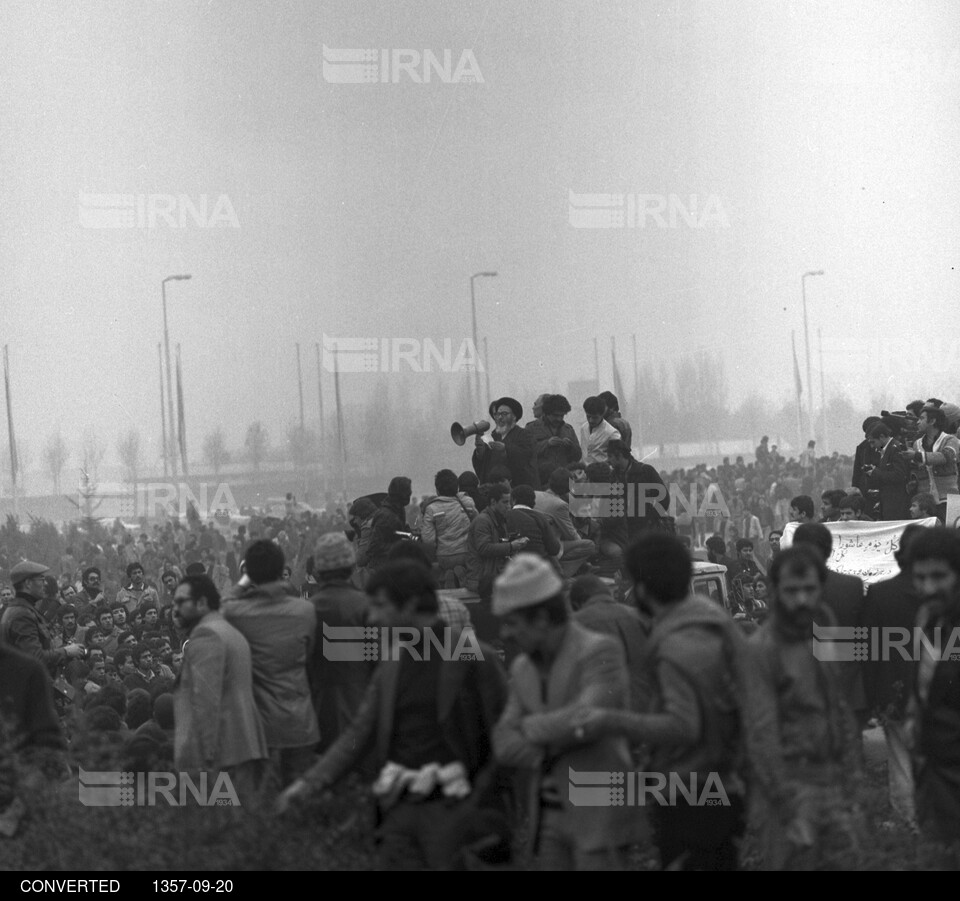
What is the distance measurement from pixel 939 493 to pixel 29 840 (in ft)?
26.3

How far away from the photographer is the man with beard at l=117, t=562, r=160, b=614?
55.9 feet

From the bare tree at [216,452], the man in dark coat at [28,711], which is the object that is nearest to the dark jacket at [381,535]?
the man in dark coat at [28,711]

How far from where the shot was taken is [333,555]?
294 inches

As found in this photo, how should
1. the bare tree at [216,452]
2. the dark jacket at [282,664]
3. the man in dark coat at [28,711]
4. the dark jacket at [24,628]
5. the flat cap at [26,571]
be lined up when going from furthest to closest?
1. the bare tree at [216,452]
2. the flat cap at [26,571]
3. the dark jacket at [24,628]
4. the dark jacket at [282,664]
5. the man in dark coat at [28,711]

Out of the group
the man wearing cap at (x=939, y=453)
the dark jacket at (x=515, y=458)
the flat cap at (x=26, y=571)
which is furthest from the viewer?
the man wearing cap at (x=939, y=453)

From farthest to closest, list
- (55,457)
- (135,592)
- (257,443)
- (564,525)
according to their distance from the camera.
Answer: (55,457) < (257,443) < (135,592) < (564,525)

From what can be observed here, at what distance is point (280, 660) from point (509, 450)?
4.65 meters

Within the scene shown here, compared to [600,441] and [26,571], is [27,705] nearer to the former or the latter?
[26,571]

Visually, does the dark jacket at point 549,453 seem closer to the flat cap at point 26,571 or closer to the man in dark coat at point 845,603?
the flat cap at point 26,571

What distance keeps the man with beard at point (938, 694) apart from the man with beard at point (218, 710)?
301cm

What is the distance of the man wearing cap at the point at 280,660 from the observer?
7352 mm

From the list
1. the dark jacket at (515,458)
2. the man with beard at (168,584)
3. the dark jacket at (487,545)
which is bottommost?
the man with beard at (168,584)

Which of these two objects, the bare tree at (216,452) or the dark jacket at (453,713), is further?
the bare tree at (216,452)

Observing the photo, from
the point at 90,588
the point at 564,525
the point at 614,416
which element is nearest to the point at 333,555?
the point at 564,525
